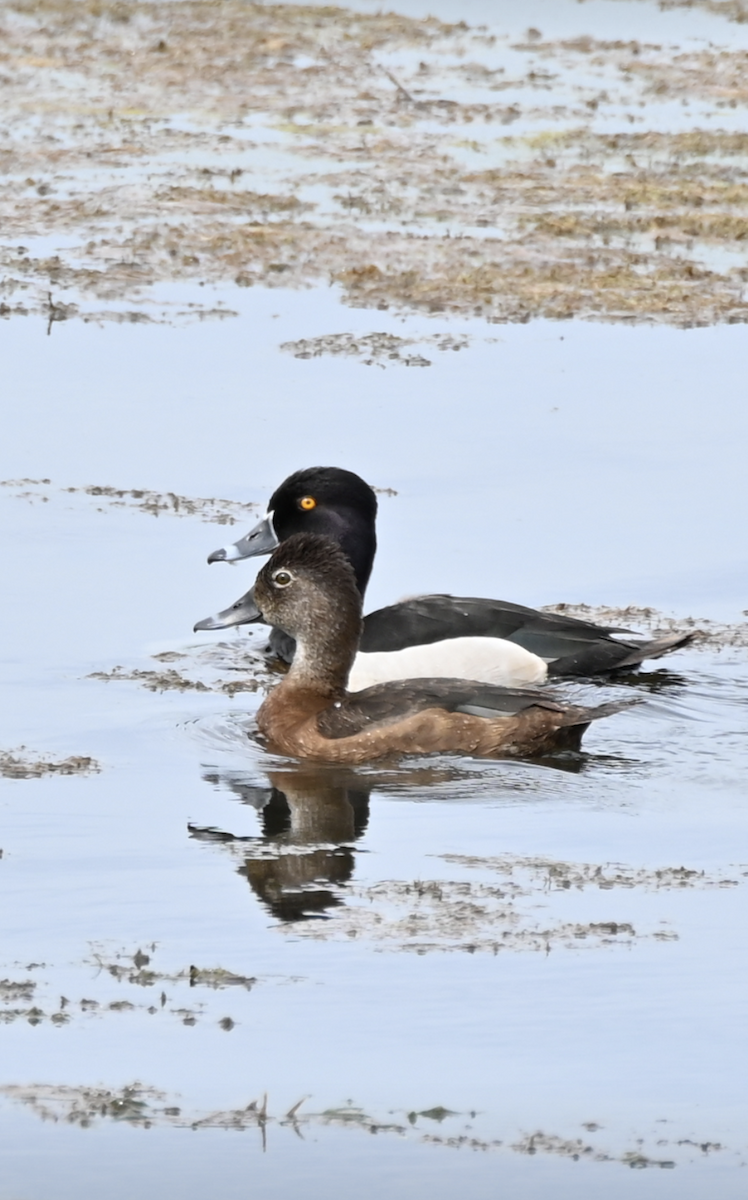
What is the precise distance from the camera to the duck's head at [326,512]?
12.1m

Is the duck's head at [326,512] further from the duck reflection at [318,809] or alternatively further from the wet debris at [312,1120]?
the wet debris at [312,1120]

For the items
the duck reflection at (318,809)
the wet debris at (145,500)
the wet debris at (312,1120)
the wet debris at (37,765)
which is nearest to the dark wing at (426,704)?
the duck reflection at (318,809)

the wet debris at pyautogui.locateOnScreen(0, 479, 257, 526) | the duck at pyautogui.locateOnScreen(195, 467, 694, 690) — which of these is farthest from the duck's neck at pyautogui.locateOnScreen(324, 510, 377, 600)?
the duck at pyautogui.locateOnScreen(195, 467, 694, 690)

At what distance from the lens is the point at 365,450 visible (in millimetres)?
14289

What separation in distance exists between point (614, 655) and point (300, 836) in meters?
2.87

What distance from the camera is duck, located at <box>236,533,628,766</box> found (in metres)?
9.60

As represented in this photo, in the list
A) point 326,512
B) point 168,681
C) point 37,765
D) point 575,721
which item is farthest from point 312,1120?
point 326,512

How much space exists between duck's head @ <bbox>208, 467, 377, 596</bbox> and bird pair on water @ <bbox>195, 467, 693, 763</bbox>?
15 cm

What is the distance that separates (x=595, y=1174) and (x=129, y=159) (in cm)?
1809

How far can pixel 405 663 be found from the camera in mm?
10922

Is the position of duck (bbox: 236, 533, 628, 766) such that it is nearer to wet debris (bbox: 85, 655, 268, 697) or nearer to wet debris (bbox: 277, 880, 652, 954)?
wet debris (bbox: 85, 655, 268, 697)

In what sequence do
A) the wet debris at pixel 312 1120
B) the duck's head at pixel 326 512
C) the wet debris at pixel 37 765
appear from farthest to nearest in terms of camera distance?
the duck's head at pixel 326 512 < the wet debris at pixel 37 765 < the wet debris at pixel 312 1120

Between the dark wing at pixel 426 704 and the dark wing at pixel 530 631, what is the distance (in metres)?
0.98

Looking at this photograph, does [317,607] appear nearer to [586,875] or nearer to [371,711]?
[371,711]
